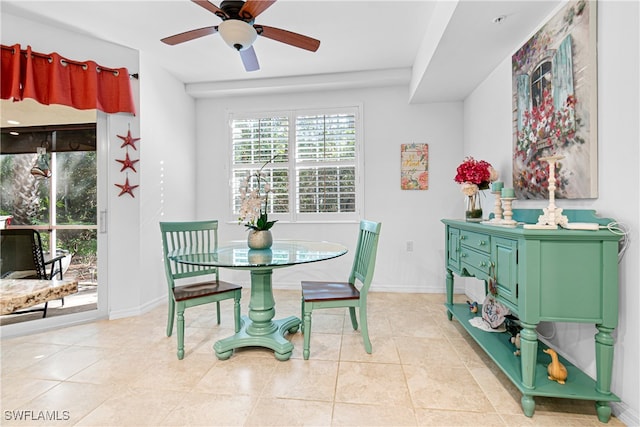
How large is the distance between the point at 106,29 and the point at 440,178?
145 inches

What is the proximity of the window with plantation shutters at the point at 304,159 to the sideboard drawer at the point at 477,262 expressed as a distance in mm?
1579

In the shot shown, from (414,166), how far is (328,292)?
6.90 feet

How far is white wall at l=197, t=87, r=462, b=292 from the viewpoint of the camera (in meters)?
3.54

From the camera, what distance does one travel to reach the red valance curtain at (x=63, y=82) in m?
2.40

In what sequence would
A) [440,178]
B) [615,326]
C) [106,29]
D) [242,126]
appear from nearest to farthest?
[615,326] → [106,29] → [440,178] → [242,126]

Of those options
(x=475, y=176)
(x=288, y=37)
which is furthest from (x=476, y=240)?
(x=288, y=37)

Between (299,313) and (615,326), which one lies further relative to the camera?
(299,313)

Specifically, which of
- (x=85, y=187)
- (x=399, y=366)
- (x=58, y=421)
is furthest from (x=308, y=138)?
(x=58, y=421)

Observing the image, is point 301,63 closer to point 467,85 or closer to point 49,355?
point 467,85

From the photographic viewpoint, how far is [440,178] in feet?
11.6

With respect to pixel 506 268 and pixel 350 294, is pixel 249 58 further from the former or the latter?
pixel 506 268

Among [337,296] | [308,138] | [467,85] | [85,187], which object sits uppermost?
→ [467,85]

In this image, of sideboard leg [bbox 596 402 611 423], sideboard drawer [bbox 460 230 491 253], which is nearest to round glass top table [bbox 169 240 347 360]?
sideboard drawer [bbox 460 230 491 253]

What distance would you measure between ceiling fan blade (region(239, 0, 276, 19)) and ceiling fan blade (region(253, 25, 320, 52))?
114mm
